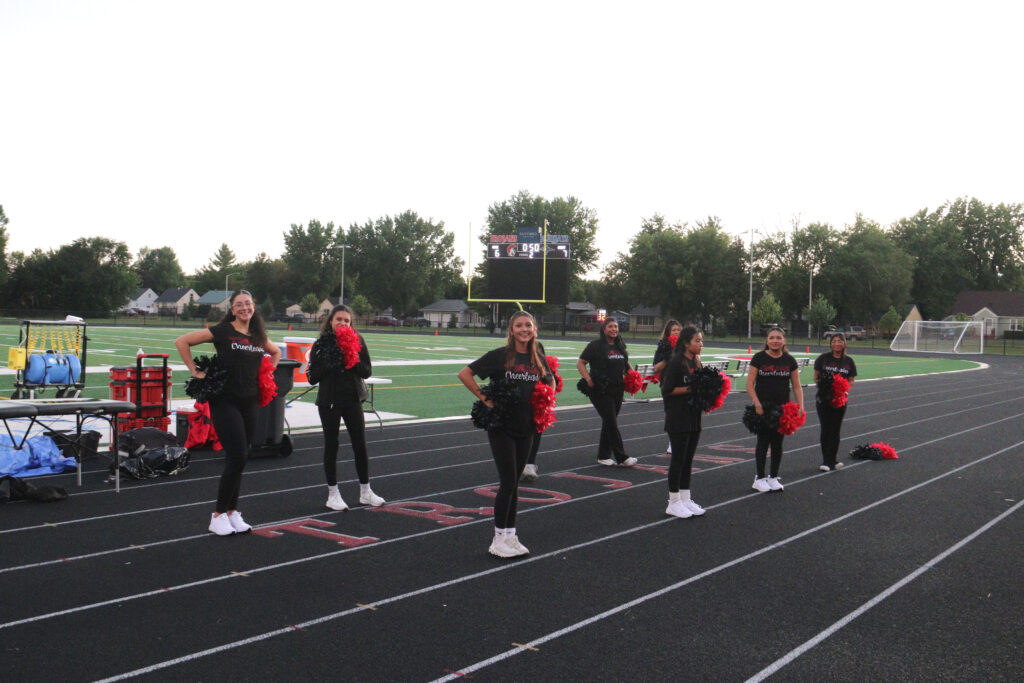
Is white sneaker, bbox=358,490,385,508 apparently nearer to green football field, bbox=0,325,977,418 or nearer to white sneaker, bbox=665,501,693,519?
white sneaker, bbox=665,501,693,519

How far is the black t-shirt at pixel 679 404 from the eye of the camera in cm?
739

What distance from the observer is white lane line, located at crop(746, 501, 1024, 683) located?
4.21 m

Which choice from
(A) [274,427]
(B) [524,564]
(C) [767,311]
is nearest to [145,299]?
(C) [767,311]

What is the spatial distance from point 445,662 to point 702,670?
123 cm

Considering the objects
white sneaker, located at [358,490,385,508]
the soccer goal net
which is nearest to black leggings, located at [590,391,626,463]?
white sneaker, located at [358,490,385,508]

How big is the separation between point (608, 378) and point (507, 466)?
14.2ft

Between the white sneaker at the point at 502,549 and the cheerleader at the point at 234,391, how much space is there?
194cm

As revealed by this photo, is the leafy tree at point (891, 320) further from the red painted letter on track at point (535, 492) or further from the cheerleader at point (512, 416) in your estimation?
the cheerleader at point (512, 416)

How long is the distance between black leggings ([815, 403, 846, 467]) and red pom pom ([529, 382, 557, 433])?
5.41 m

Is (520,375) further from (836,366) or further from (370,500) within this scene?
(836,366)

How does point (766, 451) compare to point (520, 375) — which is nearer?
point (520, 375)

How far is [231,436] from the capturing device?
641 centimetres

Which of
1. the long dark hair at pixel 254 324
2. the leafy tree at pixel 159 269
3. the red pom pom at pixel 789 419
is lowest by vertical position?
the red pom pom at pixel 789 419

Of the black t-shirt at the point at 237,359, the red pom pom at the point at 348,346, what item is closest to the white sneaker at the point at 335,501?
the red pom pom at the point at 348,346
